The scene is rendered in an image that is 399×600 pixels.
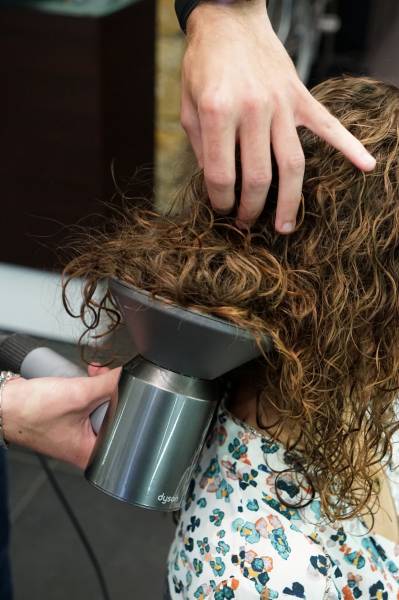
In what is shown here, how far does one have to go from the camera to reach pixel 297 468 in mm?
917

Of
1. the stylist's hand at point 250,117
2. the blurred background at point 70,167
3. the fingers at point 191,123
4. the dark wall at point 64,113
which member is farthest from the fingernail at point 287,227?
the dark wall at point 64,113

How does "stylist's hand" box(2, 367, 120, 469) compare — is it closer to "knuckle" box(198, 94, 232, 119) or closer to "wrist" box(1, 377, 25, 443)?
"wrist" box(1, 377, 25, 443)

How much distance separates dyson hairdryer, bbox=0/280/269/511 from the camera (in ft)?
2.52

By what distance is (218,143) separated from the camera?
0.73 metres

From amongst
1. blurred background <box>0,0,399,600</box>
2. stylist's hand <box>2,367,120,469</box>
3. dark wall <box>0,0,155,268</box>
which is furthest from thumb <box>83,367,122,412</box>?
dark wall <box>0,0,155,268</box>

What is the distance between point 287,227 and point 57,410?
14.5 inches

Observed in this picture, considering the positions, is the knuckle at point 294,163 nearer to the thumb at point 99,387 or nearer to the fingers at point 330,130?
the fingers at point 330,130

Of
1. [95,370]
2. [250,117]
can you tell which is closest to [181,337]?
[250,117]

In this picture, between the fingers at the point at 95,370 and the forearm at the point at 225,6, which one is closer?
the forearm at the point at 225,6

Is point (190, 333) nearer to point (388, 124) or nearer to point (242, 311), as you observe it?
point (242, 311)

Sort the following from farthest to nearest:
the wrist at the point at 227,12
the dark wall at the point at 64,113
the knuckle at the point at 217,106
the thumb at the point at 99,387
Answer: the dark wall at the point at 64,113 < the thumb at the point at 99,387 < the wrist at the point at 227,12 < the knuckle at the point at 217,106

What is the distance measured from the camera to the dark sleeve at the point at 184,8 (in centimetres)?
88

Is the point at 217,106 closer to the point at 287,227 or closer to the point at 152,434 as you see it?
the point at 287,227

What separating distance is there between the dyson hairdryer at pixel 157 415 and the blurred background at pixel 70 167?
3.63 ft
